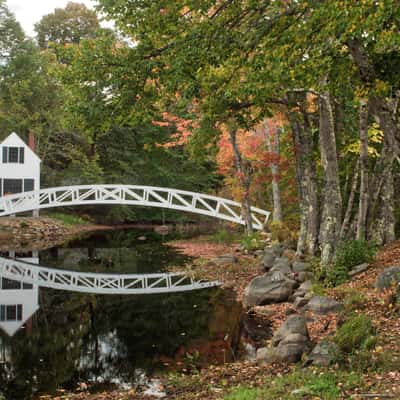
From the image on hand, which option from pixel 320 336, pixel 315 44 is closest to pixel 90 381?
pixel 320 336

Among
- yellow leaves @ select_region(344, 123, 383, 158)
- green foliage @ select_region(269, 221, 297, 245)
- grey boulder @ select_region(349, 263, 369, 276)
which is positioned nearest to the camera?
grey boulder @ select_region(349, 263, 369, 276)

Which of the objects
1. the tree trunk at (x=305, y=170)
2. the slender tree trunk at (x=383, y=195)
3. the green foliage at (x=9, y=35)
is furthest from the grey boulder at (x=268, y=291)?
the green foliage at (x=9, y=35)

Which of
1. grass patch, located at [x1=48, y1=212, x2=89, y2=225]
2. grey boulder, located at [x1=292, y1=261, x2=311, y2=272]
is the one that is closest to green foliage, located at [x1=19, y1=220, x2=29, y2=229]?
grass patch, located at [x1=48, y1=212, x2=89, y2=225]

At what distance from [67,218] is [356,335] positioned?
1009 inches

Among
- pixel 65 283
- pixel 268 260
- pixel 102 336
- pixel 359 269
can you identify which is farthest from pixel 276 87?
pixel 65 283

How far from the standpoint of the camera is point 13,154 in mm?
28188

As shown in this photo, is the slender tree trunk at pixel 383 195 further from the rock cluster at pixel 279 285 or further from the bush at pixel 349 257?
the rock cluster at pixel 279 285

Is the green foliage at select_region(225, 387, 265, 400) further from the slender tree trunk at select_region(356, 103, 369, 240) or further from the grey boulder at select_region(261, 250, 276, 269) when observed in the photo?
the grey boulder at select_region(261, 250, 276, 269)

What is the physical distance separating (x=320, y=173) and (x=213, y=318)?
7.50 metres

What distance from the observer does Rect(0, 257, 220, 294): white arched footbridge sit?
1412cm

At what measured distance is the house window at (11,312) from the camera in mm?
10836

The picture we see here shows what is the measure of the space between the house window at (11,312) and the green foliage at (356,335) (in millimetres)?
6899

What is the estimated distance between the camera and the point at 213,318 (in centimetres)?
1049

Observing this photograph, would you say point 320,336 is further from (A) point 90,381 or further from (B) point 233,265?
(B) point 233,265
